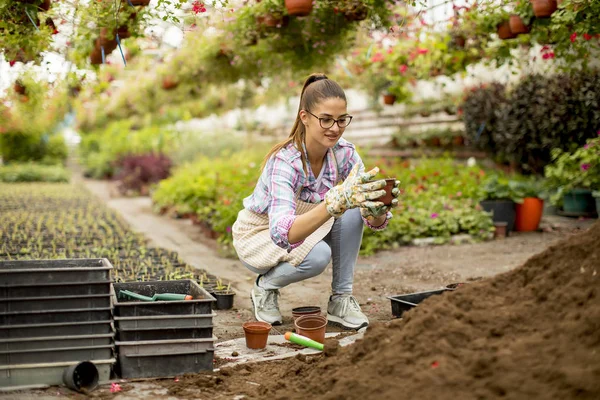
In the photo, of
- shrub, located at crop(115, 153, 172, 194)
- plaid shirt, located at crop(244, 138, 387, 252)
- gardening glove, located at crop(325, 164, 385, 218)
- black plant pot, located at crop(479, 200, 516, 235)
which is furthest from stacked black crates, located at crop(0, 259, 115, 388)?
shrub, located at crop(115, 153, 172, 194)

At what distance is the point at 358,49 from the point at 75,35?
3.56m

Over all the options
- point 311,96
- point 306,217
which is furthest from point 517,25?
point 306,217

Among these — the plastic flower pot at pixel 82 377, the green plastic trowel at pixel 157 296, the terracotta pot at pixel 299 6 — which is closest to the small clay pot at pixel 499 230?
the terracotta pot at pixel 299 6

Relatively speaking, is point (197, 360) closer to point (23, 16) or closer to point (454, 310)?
point (454, 310)

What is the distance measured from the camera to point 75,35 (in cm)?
545

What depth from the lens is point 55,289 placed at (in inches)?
95.5

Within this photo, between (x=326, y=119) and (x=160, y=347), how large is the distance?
127 cm

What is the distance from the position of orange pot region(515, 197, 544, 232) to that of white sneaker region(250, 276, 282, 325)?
3.75 meters

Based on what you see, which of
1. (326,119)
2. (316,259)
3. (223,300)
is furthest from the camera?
(223,300)

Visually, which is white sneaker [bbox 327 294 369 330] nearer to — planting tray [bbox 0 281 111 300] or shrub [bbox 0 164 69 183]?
planting tray [bbox 0 281 111 300]

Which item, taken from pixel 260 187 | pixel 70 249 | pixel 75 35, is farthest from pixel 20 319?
pixel 75 35

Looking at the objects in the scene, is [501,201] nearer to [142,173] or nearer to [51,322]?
[51,322]

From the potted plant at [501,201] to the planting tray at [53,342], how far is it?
461 centimetres

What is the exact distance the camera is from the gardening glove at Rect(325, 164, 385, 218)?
2598mm
